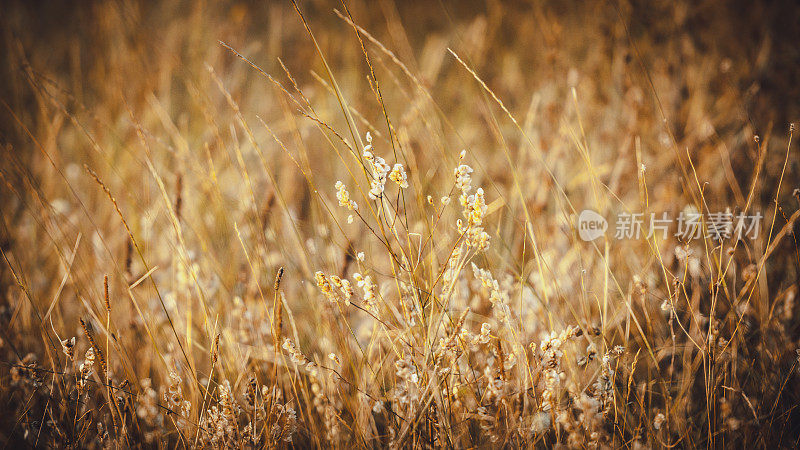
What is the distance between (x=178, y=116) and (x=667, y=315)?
8.55ft

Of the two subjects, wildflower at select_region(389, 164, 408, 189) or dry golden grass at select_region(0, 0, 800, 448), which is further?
dry golden grass at select_region(0, 0, 800, 448)

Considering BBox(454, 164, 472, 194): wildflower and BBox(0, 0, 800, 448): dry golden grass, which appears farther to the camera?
BBox(0, 0, 800, 448): dry golden grass

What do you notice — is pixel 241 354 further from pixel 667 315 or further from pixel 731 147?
pixel 731 147

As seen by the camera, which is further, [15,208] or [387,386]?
[15,208]

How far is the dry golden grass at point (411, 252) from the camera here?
0.77m

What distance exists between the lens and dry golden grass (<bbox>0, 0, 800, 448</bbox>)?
77cm

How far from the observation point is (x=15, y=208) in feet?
5.84

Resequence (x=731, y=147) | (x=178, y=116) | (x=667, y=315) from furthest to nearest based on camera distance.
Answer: (x=178, y=116)
(x=731, y=147)
(x=667, y=315)

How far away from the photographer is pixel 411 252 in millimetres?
678

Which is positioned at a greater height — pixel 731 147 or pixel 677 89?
pixel 677 89

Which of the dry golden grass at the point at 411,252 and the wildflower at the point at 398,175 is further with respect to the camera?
the dry golden grass at the point at 411,252

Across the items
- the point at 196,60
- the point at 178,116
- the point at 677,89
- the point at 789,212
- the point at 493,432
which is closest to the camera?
the point at 493,432

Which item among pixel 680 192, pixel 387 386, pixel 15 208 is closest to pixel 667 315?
pixel 680 192

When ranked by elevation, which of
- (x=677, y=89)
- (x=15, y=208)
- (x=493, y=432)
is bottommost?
(x=493, y=432)
